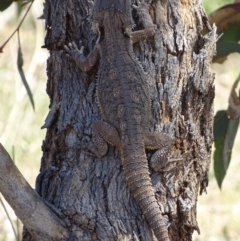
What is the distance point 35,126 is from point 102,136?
4702mm

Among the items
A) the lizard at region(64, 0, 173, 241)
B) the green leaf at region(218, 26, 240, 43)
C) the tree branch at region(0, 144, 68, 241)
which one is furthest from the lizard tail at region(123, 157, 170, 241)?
the green leaf at region(218, 26, 240, 43)

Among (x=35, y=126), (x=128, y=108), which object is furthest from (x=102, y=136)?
(x=35, y=126)

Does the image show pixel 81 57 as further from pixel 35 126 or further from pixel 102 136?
pixel 35 126

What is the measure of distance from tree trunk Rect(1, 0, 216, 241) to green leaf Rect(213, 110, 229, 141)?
1.20m

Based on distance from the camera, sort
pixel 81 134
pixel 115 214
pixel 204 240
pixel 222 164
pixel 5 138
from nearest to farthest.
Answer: pixel 115 214 → pixel 81 134 → pixel 222 164 → pixel 204 240 → pixel 5 138

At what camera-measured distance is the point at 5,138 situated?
7.94 meters

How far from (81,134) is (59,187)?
341 mm

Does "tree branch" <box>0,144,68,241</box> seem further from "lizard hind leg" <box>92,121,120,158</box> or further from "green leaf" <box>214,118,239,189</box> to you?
"green leaf" <box>214,118,239,189</box>

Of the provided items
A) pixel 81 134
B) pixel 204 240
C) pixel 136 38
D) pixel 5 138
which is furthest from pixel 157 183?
pixel 5 138

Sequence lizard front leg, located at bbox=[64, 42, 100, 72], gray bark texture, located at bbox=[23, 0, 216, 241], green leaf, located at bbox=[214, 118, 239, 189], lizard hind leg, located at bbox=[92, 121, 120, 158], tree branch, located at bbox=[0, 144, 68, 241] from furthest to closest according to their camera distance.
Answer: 1. green leaf, located at bbox=[214, 118, 239, 189]
2. lizard front leg, located at bbox=[64, 42, 100, 72]
3. lizard hind leg, located at bbox=[92, 121, 120, 158]
4. gray bark texture, located at bbox=[23, 0, 216, 241]
5. tree branch, located at bbox=[0, 144, 68, 241]

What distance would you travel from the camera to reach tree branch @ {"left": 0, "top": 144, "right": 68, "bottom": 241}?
352cm

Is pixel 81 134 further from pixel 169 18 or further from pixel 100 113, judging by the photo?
pixel 169 18

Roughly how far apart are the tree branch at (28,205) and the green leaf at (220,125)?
199 cm

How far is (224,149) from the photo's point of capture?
5.14m
